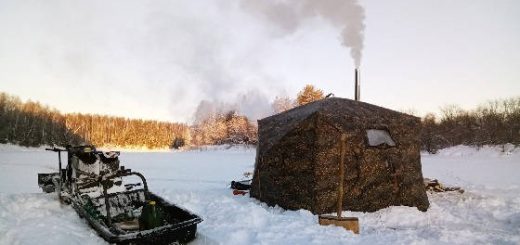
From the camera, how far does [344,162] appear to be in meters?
9.08

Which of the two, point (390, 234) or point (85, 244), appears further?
point (390, 234)

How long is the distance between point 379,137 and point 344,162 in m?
1.36

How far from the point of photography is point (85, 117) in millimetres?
81875

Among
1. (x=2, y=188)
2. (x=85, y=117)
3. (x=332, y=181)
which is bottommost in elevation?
(x=2, y=188)

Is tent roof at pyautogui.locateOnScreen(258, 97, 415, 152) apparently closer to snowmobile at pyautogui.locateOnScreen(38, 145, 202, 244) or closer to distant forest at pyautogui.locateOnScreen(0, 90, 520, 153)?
snowmobile at pyautogui.locateOnScreen(38, 145, 202, 244)

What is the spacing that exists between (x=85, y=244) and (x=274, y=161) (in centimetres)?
515

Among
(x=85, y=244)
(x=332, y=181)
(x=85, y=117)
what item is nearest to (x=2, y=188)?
(x=85, y=244)

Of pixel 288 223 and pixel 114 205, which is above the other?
pixel 114 205

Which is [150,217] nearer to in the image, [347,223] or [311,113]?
[347,223]

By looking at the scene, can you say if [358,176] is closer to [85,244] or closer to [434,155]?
[85,244]

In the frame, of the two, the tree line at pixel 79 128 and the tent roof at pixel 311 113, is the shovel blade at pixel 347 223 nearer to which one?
the tent roof at pixel 311 113

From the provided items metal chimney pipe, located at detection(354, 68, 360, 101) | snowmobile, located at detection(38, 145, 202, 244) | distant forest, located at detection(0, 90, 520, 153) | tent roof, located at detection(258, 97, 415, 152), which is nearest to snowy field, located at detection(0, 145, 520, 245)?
snowmobile, located at detection(38, 145, 202, 244)

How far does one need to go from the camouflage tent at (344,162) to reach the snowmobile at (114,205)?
3377 millimetres

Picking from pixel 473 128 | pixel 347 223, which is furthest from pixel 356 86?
pixel 473 128
